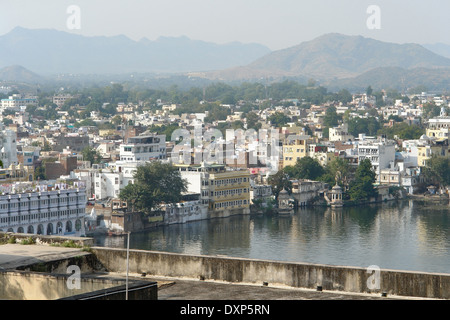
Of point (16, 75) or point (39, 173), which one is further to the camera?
point (16, 75)

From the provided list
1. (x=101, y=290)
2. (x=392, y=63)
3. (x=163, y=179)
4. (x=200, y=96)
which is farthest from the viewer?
(x=392, y=63)

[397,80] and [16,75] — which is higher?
[16,75]

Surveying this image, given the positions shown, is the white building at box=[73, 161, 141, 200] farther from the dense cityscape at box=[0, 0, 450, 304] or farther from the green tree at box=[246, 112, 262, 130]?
the green tree at box=[246, 112, 262, 130]

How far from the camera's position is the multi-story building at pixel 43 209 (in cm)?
1710

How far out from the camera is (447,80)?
102750mm

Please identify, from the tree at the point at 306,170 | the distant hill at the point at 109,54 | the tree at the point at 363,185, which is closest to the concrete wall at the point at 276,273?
the tree at the point at 363,185

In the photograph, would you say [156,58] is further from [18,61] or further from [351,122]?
[351,122]

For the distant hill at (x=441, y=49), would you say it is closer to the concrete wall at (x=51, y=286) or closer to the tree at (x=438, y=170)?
the tree at (x=438, y=170)

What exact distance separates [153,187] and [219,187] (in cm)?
184

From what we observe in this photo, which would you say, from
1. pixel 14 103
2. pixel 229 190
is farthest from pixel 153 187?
pixel 14 103

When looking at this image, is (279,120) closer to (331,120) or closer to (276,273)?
(331,120)

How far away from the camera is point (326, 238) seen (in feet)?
56.6
